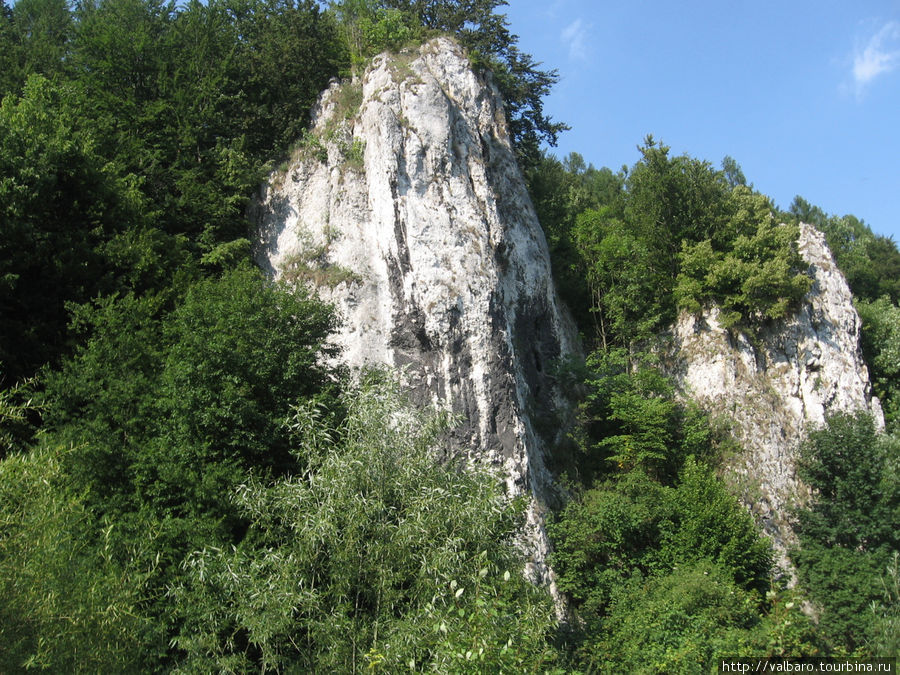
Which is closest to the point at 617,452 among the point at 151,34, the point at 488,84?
the point at 488,84

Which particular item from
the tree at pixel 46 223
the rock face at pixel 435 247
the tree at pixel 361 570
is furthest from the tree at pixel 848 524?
the tree at pixel 46 223

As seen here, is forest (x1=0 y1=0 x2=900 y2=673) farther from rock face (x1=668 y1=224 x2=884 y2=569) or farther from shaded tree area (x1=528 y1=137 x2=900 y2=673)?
rock face (x1=668 y1=224 x2=884 y2=569)

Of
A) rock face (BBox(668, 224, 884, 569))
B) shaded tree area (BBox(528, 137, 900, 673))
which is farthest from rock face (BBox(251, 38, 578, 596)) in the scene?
rock face (BBox(668, 224, 884, 569))

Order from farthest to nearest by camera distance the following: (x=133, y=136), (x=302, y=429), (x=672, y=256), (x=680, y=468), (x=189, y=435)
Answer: (x=672, y=256) → (x=133, y=136) → (x=680, y=468) → (x=189, y=435) → (x=302, y=429)

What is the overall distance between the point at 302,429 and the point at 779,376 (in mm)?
16924

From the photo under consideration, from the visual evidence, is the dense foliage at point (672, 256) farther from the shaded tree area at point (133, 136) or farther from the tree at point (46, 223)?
the tree at point (46, 223)

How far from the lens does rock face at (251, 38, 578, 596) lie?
1706cm

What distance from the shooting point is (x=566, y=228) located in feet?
86.2

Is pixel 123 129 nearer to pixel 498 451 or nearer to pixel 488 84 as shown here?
pixel 488 84

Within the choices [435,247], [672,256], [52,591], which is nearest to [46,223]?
[435,247]

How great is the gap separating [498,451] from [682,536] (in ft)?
15.9

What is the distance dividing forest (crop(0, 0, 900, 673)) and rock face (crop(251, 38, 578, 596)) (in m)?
1.03

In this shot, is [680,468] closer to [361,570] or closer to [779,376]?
[779,376]

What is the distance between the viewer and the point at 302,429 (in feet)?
36.4
